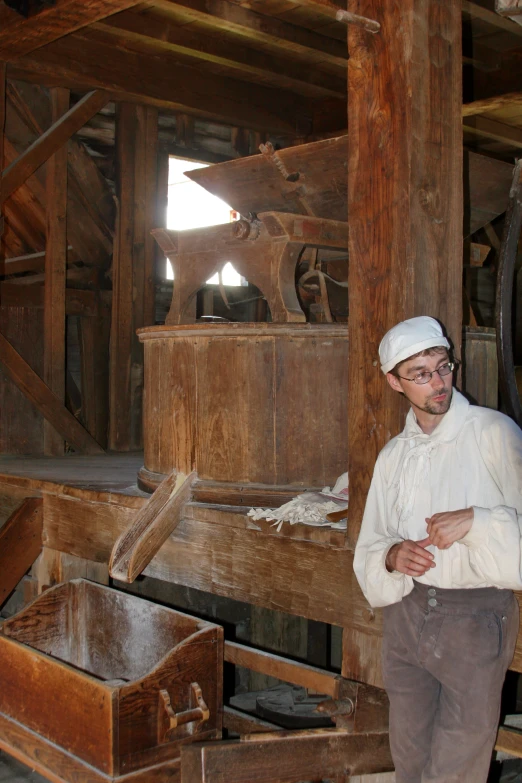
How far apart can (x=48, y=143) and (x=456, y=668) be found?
18.3ft

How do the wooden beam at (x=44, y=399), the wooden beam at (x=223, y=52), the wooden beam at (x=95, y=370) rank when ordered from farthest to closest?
1. the wooden beam at (x=95, y=370)
2. the wooden beam at (x=44, y=399)
3. the wooden beam at (x=223, y=52)

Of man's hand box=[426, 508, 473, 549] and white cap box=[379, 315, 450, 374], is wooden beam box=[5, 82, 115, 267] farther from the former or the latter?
man's hand box=[426, 508, 473, 549]

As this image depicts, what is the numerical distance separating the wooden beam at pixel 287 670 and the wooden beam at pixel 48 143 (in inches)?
165

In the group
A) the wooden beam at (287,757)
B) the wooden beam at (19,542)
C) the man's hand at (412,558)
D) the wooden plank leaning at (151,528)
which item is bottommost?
the wooden beam at (287,757)

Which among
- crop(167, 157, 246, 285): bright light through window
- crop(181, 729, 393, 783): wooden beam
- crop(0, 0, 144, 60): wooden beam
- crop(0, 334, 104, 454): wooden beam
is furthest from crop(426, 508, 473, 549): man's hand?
crop(167, 157, 246, 285): bright light through window

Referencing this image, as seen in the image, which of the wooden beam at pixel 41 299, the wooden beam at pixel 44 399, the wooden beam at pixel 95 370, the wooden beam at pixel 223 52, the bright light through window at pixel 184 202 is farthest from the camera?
the bright light through window at pixel 184 202

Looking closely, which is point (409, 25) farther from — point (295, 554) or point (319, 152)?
point (295, 554)

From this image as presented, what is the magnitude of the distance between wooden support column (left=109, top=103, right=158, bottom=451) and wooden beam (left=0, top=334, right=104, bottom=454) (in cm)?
39

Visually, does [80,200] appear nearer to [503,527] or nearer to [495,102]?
[495,102]

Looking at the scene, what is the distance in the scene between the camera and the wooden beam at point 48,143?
680cm

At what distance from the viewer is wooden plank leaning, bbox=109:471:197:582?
401 cm

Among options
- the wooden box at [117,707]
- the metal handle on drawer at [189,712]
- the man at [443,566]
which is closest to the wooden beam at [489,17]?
the man at [443,566]

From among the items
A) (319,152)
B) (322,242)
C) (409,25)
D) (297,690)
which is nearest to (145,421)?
(322,242)

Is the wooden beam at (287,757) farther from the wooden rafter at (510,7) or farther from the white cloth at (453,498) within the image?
the wooden rafter at (510,7)
